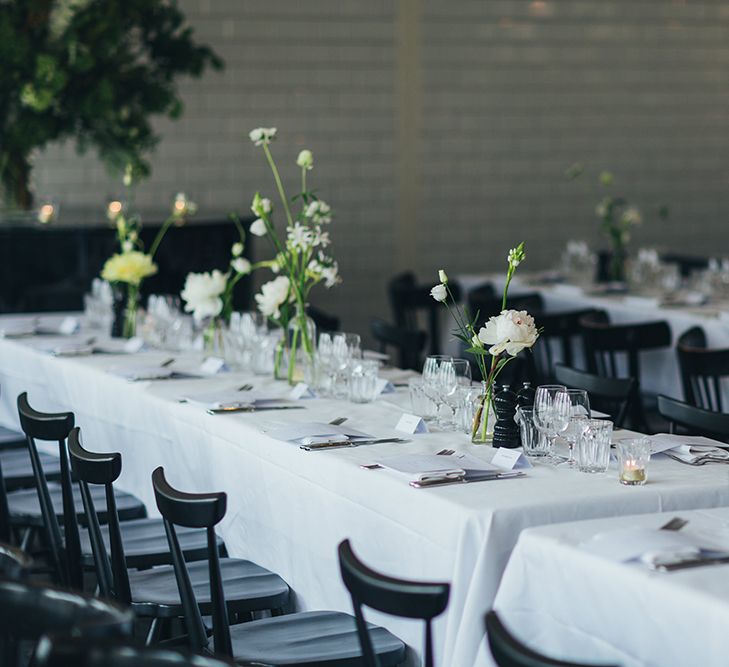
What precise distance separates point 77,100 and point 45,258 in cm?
99

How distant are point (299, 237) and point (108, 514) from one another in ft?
4.66

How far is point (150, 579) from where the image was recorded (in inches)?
156

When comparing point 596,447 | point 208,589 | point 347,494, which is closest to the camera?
point 596,447

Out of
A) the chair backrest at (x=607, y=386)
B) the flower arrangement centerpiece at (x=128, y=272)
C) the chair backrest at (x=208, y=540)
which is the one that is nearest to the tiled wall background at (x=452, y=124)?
the flower arrangement centerpiece at (x=128, y=272)

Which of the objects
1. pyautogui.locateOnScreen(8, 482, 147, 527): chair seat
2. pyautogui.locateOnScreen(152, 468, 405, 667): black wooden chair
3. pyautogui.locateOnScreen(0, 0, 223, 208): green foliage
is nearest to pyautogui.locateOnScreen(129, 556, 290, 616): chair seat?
pyautogui.locateOnScreen(152, 468, 405, 667): black wooden chair

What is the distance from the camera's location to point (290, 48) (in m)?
9.91

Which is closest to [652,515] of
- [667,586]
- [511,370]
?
[667,586]

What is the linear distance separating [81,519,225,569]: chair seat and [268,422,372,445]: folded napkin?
496mm

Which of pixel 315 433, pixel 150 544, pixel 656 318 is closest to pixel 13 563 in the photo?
pixel 315 433

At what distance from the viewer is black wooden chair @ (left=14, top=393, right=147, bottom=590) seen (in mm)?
4121

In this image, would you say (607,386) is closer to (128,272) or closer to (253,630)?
(253,630)

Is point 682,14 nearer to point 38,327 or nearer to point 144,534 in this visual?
point 38,327

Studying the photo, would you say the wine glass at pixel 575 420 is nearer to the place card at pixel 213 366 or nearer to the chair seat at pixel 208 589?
the chair seat at pixel 208 589

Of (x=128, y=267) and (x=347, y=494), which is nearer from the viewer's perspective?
(x=347, y=494)
